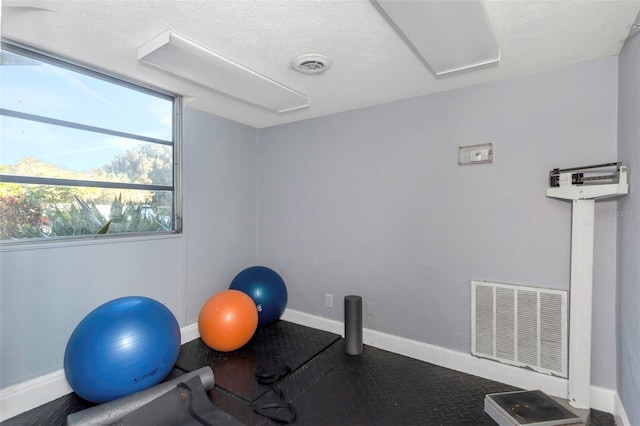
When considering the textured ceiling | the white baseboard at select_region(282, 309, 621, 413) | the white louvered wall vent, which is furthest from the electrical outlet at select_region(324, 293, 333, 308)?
the textured ceiling

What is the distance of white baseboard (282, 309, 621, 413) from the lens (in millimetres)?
1940

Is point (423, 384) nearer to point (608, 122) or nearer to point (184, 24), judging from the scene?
point (608, 122)

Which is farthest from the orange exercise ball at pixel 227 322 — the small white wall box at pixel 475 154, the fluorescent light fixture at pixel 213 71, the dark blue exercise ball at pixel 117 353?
the small white wall box at pixel 475 154

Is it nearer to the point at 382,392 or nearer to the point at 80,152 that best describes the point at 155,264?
the point at 80,152

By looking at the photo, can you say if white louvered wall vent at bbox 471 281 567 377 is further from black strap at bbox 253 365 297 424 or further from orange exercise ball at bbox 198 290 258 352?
orange exercise ball at bbox 198 290 258 352

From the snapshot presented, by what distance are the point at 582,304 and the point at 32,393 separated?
3.58 m

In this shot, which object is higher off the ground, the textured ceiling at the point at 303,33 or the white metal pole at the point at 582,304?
the textured ceiling at the point at 303,33

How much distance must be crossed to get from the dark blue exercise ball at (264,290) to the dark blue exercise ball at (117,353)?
1001 mm

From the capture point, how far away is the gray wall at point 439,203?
2016 mm

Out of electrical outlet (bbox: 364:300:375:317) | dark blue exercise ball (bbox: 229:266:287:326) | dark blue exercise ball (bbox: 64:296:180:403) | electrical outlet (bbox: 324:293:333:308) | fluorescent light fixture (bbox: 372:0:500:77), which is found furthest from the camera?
electrical outlet (bbox: 324:293:333:308)

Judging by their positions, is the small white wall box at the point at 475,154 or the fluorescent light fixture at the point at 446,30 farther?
the small white wall box at the point at 475,154

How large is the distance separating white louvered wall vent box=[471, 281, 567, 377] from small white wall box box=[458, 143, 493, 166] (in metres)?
0.96

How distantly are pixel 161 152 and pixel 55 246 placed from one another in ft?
3.61

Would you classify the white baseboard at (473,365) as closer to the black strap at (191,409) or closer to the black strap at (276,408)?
the black strap at (276,408)
